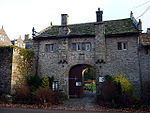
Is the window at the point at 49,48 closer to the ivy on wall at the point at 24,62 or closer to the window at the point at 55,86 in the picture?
the ivy on wall at the point at 24,62

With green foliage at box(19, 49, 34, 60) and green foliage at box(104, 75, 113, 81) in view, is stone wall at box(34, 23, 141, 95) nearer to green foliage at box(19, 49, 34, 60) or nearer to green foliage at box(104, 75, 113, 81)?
green foliage at box(104, 75, 113, 81)

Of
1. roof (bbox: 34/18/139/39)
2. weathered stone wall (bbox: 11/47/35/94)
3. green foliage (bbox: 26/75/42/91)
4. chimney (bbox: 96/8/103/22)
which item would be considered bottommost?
green foliage (bbox: 26/75/42/91)

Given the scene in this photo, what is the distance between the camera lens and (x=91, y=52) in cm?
1620

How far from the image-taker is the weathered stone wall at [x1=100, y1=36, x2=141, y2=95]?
14709mm

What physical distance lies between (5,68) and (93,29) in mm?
11507

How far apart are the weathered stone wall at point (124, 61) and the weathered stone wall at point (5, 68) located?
34.0ft

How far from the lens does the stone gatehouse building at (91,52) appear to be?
1509 cm

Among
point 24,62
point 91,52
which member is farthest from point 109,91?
point 24,62

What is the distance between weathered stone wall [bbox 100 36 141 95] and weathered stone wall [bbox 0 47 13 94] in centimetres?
1038

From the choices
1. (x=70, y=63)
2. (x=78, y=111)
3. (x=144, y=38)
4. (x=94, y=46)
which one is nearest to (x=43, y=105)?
(x=78, y=111)

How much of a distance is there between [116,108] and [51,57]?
32.5 feet

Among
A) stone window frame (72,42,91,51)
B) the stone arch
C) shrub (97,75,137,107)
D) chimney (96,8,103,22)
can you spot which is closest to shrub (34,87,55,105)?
the stone arch

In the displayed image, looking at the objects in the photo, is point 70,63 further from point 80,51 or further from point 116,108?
point 116,108

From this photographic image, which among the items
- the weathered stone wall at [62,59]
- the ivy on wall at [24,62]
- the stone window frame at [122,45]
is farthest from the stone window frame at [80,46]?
the ivy on wall at [24,62]
